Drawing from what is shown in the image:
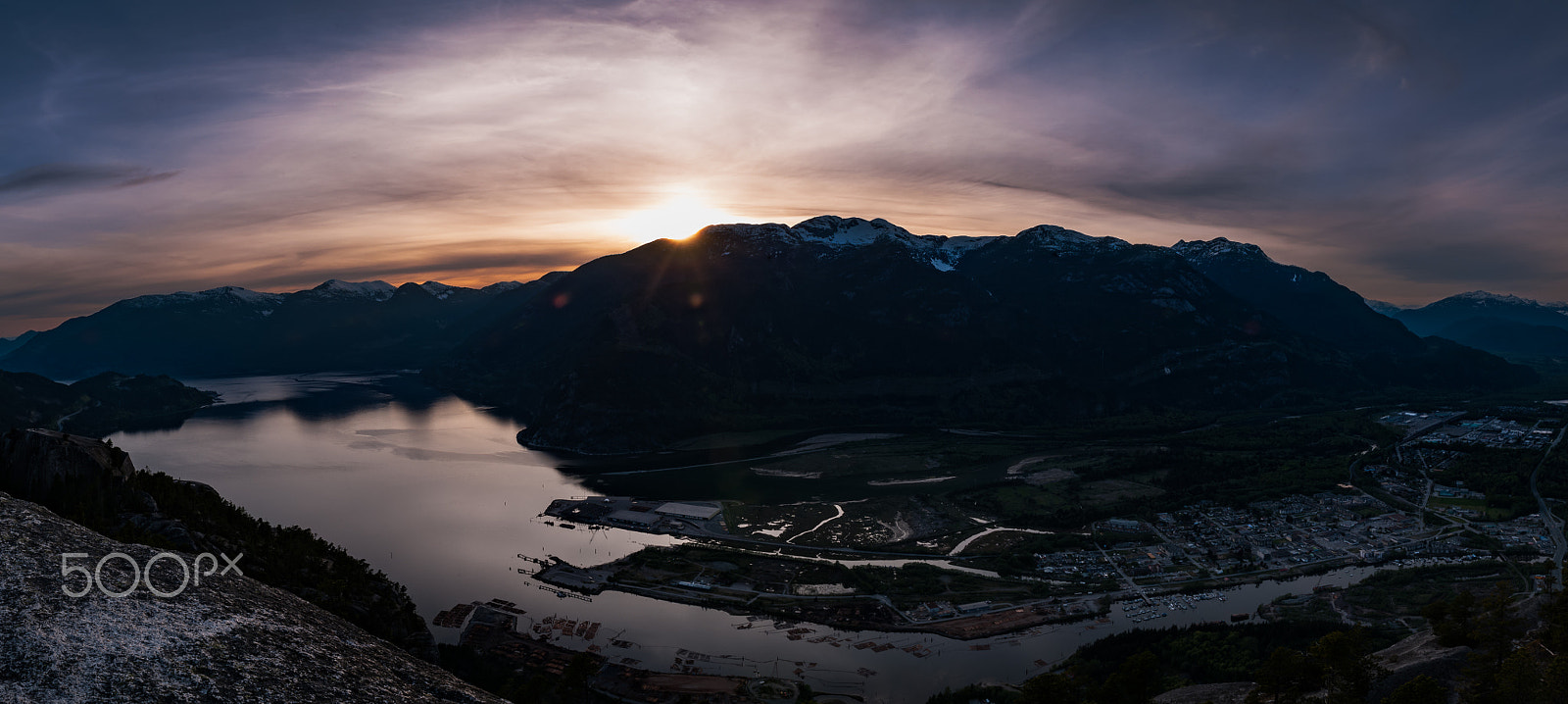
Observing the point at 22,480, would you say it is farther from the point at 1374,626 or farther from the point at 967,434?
the point at 967,434

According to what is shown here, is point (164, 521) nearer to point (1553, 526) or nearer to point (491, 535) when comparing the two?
point (491, 535)

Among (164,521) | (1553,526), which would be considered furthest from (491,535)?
(1553,526)

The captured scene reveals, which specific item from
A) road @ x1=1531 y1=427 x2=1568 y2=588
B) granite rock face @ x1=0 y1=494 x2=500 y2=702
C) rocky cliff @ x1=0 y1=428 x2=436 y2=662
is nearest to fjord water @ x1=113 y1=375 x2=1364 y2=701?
road @ x1=1531 y1=427 x2=1568 y2=588

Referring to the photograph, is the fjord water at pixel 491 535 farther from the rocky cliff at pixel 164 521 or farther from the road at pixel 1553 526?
the rocky cliff at pixel 164 521

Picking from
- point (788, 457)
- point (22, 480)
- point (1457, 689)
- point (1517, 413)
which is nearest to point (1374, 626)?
point (1457, 689)

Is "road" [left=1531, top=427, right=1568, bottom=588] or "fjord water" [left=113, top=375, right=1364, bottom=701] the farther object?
"road" [left=1531, top=427, right=1568, bottom=588]

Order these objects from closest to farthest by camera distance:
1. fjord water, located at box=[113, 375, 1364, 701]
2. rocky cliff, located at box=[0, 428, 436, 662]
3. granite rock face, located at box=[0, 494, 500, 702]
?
granite rock face, located at box=[0, 494, 500, 702], rocky cliff, located at box=[0, 428, 436, 662], fjord water, located at box=[113, 375, 1364, 701]

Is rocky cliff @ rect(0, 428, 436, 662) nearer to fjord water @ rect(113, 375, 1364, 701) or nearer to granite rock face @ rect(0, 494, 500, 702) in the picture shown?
granite rock face @ rect(0, 494, 500, 702)
